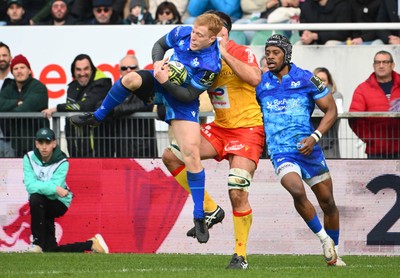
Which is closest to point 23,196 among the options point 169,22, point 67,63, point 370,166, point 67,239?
point 67,239

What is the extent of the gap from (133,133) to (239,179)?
4.28 metres

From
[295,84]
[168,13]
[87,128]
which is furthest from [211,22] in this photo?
[168,13]

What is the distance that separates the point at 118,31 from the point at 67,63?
86 centimetres

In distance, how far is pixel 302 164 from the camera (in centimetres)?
1419

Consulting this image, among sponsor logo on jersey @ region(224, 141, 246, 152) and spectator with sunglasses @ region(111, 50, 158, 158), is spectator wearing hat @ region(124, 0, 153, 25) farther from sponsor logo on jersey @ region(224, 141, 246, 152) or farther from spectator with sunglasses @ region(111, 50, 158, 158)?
sponsor logo on jersey @ region(224, 141, 246, 152)

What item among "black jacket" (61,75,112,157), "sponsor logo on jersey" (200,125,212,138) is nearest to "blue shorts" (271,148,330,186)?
"sponsor logo on jersey" (200,125,212,138)

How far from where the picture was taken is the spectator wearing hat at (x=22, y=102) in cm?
1773

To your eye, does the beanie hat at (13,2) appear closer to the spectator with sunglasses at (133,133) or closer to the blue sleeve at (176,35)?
the spectator with sunglasses at (133,133)

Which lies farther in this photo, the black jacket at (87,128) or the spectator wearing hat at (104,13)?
the spectator wearing hat at (104,13)

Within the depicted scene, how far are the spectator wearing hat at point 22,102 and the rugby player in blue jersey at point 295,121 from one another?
14.7 feet

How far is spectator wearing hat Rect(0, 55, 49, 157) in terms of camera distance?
58.2 feet

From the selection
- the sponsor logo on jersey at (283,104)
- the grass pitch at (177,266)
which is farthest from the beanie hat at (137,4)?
the sponsor logo on jersey at (283,104)

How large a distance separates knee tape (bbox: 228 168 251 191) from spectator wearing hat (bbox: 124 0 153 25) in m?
6.63

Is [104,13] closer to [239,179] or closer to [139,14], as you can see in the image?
[139,14]
